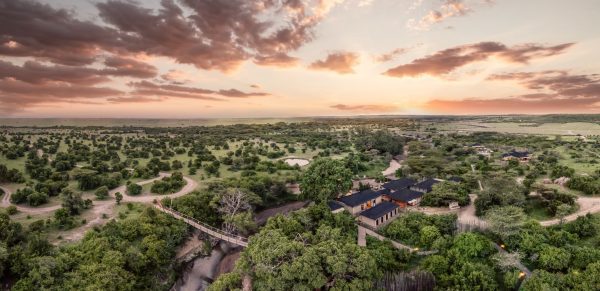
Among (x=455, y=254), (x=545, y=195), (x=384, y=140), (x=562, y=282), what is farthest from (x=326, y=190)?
(x=384, y=140)

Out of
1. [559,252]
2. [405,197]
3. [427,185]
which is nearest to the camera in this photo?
[559,252]

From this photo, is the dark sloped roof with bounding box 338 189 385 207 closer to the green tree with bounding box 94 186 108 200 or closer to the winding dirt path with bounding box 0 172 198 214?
the winding dirt path with bounding box 0 172 198 214

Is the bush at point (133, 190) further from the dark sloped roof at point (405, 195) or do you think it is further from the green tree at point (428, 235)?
the green tree at point (428, 235)

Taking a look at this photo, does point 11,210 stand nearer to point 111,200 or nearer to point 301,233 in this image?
point 111,200

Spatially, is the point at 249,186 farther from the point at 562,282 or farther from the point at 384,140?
the point at 384,140

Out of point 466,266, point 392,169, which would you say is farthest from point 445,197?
point 392,169

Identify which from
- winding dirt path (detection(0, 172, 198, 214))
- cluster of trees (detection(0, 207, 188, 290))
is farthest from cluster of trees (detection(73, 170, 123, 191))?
cluster of trees (detection(0, 207, 188, 290))
